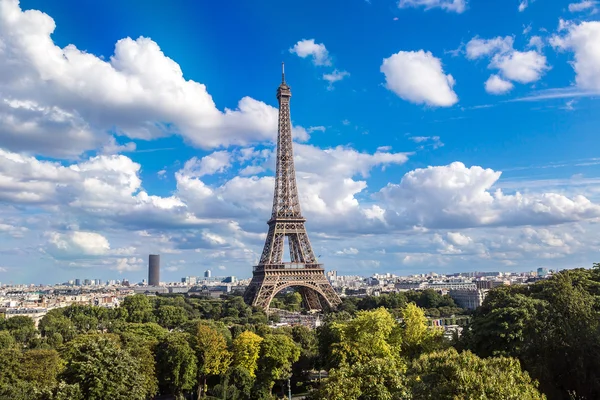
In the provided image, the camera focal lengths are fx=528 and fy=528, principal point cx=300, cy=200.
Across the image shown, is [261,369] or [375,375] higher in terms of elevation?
[375,375]

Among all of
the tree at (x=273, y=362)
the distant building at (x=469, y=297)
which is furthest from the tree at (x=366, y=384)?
the distant building at (x=469, y=297)

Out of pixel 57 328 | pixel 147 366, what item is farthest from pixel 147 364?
pixel 57 328

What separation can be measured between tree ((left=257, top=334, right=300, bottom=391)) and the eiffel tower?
97.7 feet

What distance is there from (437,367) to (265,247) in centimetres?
5377

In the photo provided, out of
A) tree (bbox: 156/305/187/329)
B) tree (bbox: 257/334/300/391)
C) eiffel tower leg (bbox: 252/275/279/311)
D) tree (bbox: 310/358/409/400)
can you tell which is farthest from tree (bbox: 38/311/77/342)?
tree (bbox: 310/358/409/400)

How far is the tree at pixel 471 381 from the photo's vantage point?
16.1 m

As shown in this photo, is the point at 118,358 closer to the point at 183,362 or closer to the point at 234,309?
the point at 183,362

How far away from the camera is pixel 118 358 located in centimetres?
2561

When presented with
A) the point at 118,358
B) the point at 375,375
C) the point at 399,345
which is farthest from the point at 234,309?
the point at 375,375

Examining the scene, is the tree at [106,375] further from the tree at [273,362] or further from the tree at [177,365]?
the tree at [273,362]

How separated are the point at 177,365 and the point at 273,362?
6614mm

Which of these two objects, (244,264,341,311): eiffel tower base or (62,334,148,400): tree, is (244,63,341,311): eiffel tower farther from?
(62,334,148,400): tree

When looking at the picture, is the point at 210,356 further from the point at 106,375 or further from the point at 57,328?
the point at 57,328

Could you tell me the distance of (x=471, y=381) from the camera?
54.9 ft
